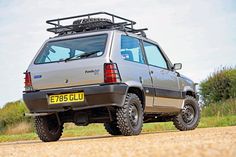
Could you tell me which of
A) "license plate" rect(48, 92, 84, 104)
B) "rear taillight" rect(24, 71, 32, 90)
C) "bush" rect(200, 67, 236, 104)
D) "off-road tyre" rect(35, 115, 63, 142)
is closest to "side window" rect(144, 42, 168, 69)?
"license plate" rect(48, 92, 84, 104)

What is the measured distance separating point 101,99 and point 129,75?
2.63 ft

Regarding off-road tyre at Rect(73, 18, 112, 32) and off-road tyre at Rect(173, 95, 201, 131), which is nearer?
off-road tyre at Rect(73, 18, 112, 32)

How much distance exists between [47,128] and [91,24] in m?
2.07

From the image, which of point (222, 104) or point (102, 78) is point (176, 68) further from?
point (222, 104)

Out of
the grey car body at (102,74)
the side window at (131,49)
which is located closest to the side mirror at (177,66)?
the grey car body at (102,74)

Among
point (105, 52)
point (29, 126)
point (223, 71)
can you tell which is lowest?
point (29, 126)

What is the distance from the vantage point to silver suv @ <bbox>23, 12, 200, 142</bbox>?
31.2 ft

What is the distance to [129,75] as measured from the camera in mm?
9875

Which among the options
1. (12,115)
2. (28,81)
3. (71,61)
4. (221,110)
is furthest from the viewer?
(12,115)

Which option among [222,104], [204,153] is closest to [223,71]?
[222,104]

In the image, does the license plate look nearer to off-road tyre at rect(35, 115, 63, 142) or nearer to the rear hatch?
the rear hatch

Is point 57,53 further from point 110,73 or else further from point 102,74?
point 110,73

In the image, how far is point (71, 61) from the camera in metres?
9.86

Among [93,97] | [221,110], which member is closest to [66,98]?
[93,97]
